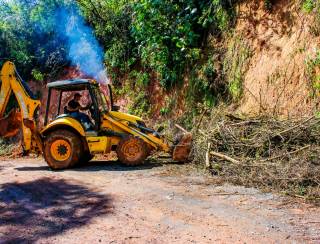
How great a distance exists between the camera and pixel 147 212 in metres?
6.43

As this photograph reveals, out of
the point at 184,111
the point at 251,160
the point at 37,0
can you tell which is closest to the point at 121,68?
the point at 184,111

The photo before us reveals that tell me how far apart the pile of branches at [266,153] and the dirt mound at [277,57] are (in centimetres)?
126

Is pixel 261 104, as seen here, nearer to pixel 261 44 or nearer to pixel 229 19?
pixel 261 44

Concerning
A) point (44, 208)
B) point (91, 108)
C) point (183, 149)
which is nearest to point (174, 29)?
point (91, 108)

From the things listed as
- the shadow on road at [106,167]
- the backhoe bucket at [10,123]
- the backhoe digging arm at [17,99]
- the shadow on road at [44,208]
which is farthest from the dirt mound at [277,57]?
the backhoe bucket at [10,123]

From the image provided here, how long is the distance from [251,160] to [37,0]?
52.5 feet

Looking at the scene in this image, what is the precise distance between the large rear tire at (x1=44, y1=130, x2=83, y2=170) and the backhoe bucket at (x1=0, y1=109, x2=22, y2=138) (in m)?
1.31

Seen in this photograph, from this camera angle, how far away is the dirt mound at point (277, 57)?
1054 centimetres

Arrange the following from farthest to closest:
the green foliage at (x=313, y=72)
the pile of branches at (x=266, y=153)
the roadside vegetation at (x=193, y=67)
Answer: the green foliage at (x=313, y=72) < the roadside vegetation at (x=193, y=67) < the pile of branches at (x=266, y=153)

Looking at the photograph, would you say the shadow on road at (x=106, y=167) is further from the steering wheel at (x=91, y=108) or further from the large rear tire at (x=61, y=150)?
the steering wheel at (x=91, y=108)

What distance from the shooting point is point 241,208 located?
647cm

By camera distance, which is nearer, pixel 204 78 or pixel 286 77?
pixel 286 77

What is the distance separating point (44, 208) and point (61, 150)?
4006 millimetres

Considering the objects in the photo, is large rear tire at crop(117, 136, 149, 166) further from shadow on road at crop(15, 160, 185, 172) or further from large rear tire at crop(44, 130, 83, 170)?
large rear tire at crop(44, 130, 83, 170)
